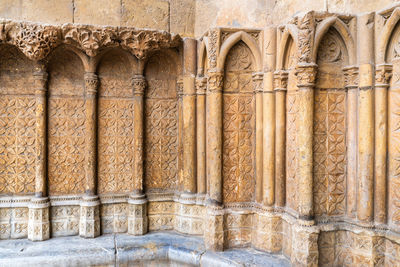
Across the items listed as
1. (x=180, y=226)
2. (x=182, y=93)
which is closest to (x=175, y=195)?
(x=180, y=226)

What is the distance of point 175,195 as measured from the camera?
16.2 ft

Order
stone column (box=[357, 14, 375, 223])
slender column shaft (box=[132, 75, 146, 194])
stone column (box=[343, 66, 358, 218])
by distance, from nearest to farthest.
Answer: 1. stone column (box=[357, 14, 375, 223])
2. stone column (box=[343, 66, 358, 218])
3. slender column shaft (box=[132, 75, 146, 194])

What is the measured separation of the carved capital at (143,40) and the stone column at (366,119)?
2.42m

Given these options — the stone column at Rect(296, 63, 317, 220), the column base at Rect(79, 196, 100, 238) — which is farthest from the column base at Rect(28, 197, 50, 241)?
the stone column at Rect(296, 63, 317, 220)

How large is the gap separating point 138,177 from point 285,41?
279 centimetres

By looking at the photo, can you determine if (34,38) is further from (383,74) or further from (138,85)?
(383,74)

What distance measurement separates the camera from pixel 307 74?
3559mm

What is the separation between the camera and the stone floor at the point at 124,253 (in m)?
4.02

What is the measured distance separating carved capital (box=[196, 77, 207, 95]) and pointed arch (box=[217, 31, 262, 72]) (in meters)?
0.45

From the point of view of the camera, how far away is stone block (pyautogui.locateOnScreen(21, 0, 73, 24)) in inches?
170

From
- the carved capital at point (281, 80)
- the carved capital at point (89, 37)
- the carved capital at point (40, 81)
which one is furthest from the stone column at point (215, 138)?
the carved capital at point (40, 81)

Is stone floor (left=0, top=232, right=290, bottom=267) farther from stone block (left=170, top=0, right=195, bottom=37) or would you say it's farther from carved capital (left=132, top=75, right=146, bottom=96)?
stone block (left=170, top=0, right=195, bottom=37)

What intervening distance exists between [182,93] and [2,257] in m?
3.22

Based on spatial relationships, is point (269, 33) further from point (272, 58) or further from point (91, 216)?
point (91, 216)
